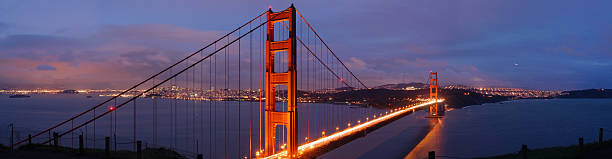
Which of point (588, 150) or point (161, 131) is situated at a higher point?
point (588, 150)

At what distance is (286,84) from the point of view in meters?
13.2

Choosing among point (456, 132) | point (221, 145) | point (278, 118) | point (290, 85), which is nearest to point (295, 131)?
point (278, 118)

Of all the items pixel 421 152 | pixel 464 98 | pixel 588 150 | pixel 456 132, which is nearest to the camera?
pixel 588 150

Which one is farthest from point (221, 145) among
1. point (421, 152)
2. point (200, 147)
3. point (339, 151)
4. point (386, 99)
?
point (386, 99)

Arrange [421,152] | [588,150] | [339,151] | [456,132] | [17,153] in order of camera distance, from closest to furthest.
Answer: [17,153], [588,150], [421,152], [339,151], [456,132]

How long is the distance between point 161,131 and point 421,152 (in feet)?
144

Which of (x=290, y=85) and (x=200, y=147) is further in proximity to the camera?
(x=200, y=147)

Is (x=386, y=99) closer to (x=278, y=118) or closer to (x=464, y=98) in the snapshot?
(x=464, y=98)

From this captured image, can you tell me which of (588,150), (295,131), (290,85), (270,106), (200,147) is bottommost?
(200,147)

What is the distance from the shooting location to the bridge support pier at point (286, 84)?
13.0 meters

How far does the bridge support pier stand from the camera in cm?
1302

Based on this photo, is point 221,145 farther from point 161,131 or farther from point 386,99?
point 386,99

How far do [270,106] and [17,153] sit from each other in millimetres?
8733

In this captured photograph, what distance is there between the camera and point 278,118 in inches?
529
